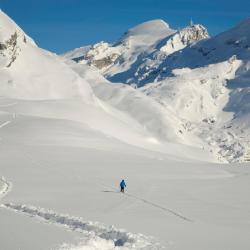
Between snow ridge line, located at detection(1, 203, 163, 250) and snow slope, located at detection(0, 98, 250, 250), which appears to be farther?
snow slope, located at detection(0, 98, 250, 250)

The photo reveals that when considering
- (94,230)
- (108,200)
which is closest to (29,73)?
(108,200)

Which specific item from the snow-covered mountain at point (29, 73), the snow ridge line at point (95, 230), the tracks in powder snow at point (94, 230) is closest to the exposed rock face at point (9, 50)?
the snow-covered mountain at point (29, 73)

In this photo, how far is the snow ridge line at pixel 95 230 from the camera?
21203mm

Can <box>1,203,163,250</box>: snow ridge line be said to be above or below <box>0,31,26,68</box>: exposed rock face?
below

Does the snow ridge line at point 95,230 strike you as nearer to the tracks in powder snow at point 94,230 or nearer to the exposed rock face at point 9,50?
the tracks in powder snow at point 94,230

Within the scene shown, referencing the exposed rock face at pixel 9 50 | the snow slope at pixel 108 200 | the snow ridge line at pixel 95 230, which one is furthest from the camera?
the exposed rock face at pixel 9 50

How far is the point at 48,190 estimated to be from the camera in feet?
120

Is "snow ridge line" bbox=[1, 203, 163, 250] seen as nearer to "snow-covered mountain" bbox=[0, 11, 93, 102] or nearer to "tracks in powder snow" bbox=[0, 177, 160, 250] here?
"tracks in powder snow" bbox=[0, 177, 160, 250]

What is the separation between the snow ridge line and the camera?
21.2m

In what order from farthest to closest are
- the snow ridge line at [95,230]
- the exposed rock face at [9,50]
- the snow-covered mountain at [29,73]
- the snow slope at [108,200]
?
the exposed rock face at [9,50], the snow-covered mountain at [29,73], the snow slope at [108,200], the snow ridge line at [95,230]

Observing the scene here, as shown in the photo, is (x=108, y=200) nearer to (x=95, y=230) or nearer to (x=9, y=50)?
(x=95, y=230)

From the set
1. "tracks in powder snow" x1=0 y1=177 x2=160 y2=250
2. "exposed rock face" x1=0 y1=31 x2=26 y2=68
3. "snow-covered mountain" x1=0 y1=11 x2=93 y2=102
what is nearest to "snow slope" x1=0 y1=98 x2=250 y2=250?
"tracks in powder snow" x1=0 y1=177 x2=160 y2=250

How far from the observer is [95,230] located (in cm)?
2359

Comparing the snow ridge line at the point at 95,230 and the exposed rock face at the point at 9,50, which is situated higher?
the exposed rock face at the point at 9,50
